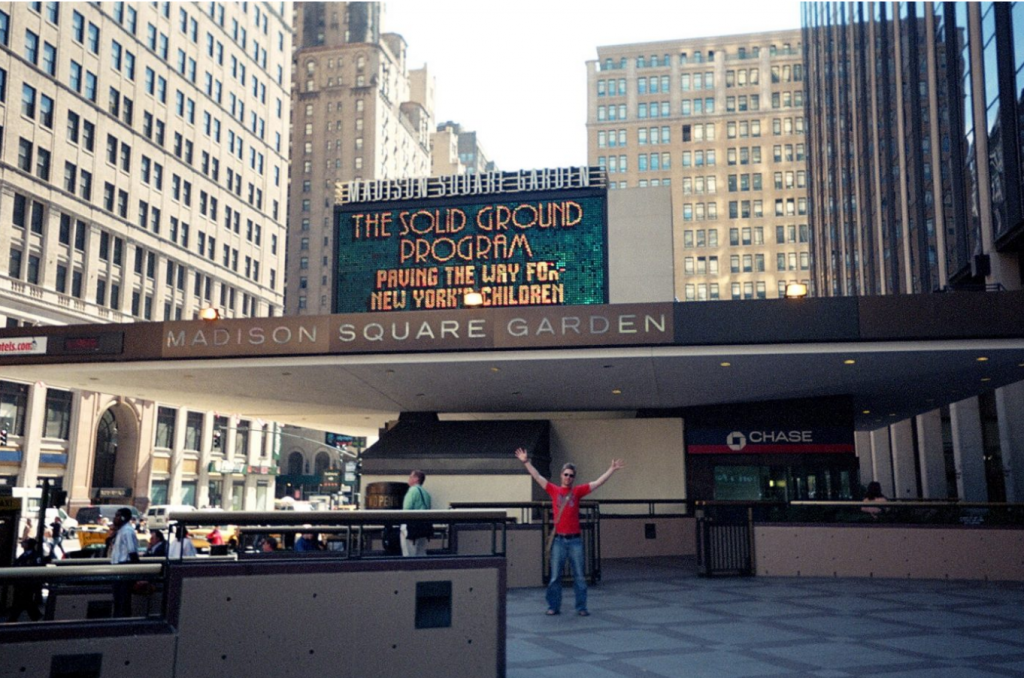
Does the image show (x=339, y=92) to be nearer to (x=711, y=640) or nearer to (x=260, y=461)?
(x=260, y=461)

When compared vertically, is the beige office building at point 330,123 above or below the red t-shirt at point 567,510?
above

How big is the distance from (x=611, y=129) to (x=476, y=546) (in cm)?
11324

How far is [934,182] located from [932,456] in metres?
14.4

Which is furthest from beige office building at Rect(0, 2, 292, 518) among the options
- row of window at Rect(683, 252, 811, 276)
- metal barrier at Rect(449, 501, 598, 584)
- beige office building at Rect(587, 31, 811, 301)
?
row of window at Rect(683, 252, 811, 276)

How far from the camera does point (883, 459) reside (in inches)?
2365

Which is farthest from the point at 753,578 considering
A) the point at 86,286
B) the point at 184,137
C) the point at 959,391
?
the point at 184,137

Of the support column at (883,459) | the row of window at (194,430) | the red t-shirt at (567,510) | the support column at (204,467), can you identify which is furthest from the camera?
the support column at (204,467)

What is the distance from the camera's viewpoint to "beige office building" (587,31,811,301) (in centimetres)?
11581

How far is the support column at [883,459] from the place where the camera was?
2312 inches

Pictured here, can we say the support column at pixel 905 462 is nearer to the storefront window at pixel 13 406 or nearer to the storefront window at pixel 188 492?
the storefront window at pixel 13 406

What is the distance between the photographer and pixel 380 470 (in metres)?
24.9

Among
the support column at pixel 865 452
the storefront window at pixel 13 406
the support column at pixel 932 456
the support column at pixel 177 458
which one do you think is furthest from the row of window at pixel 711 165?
the storefront window at pixel 13 406

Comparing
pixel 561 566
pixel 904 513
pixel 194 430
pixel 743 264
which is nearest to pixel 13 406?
pixel 194 430

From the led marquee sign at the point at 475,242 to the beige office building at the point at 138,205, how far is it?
34.8 metres
